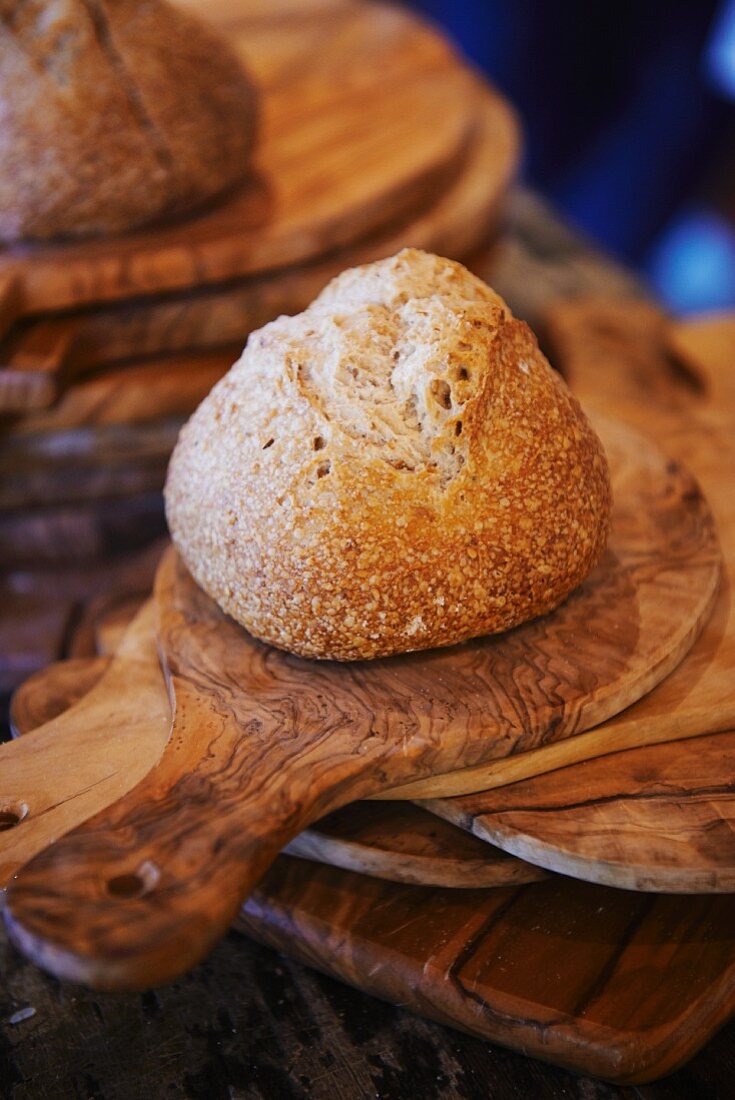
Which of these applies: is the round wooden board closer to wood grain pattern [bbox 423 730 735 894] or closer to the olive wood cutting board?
the olive wood cutting board

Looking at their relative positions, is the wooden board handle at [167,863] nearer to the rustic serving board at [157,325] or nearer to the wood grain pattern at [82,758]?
the wood grain pattern at [82,758]

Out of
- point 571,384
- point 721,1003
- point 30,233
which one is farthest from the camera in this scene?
point 571,384

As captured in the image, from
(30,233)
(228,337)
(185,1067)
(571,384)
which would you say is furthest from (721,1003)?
(30,233)

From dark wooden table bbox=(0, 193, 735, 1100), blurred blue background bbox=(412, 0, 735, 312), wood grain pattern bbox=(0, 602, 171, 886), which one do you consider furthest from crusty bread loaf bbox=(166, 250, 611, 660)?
blurred blue background bbox=(412, 0, 735, 312)

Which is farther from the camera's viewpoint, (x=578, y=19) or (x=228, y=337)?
(x=578, y=19)

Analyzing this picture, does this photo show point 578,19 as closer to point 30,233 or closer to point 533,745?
point 30,233

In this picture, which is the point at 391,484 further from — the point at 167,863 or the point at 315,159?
the point at 315,159
